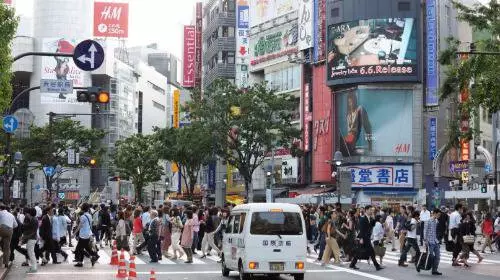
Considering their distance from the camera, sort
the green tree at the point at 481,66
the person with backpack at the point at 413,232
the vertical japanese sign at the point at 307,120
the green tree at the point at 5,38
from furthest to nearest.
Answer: the vertical japanese sign at the point at 307,120 < the green tree at the point at 5,38 < the green tree at the point at 481,66 < the person with backpack at the point at 413,232

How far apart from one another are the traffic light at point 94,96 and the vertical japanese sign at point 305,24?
49967 mm

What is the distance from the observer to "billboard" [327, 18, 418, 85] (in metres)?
64.1

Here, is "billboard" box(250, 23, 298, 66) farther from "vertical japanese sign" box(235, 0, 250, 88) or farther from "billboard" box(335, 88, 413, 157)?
"billboard" box(335, 88, 413, 157)

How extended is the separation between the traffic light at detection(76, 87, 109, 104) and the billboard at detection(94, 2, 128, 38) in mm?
96791

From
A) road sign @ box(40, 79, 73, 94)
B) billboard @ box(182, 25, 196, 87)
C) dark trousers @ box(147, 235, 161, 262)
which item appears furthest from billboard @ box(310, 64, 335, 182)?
road sign @ box(40, 79, 73, 94)

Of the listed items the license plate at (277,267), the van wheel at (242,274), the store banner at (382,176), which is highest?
the store banner at (382,176)

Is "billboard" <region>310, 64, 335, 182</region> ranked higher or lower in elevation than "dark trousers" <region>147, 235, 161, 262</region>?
higher

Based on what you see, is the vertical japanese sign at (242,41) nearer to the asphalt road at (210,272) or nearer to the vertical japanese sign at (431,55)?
the vertical japanese sign at (431,55)

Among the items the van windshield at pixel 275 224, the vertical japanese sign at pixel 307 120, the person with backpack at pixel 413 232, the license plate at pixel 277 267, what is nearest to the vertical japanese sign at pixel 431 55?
the vertical japanese sign at pixel 307 120

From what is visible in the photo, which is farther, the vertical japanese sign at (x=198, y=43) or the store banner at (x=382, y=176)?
the vertical japanese sign at (x=198, y=43)

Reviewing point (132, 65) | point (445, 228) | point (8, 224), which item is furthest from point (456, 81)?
point (132, 65)

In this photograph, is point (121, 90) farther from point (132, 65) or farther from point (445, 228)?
point (445, 228)

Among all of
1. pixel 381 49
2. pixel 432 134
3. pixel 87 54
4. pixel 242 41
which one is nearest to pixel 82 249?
pixel 87 54

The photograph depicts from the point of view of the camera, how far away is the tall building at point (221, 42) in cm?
8688
